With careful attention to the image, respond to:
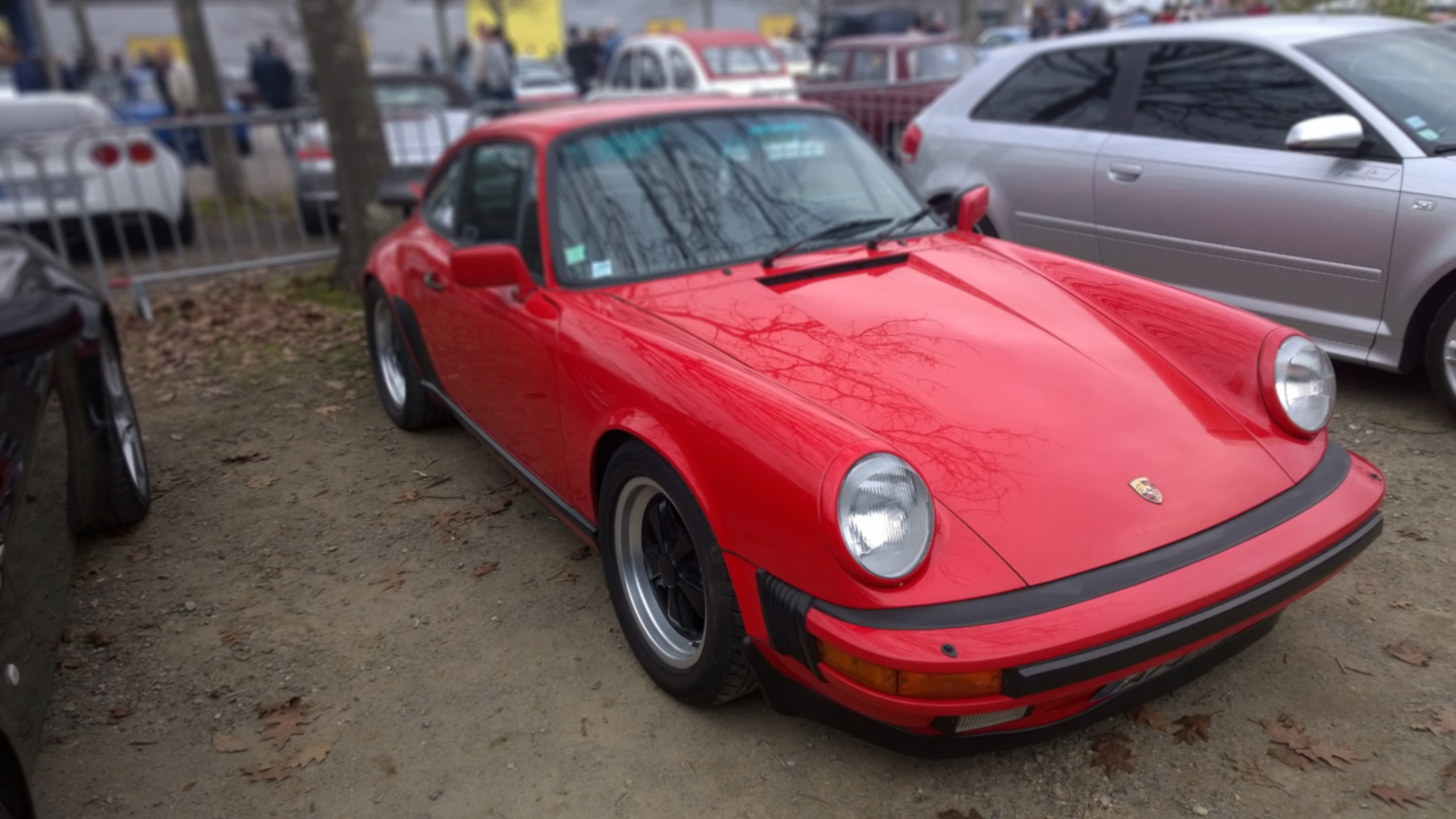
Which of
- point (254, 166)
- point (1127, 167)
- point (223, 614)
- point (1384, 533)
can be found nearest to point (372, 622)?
point (223, 614)

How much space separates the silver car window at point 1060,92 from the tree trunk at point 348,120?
14.0ft

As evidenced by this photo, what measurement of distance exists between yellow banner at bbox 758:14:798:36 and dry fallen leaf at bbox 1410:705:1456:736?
44102mm

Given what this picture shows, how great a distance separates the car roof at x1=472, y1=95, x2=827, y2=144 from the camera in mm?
3586

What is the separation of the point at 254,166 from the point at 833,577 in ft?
60.0

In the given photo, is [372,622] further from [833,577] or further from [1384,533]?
[1384,533]

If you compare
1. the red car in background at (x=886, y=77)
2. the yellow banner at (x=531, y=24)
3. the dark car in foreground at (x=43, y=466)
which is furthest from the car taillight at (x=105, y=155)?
the yellow banner at (x=531, y=24)

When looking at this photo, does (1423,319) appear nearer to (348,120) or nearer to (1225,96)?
(1225,96)

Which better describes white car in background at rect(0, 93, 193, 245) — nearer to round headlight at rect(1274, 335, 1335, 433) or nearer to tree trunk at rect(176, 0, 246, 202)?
tree trunk at rect(176, 0, 246, 202)

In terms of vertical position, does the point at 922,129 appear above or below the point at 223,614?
above

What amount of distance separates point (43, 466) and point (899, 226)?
2.67 meters

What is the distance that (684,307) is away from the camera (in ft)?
9.68

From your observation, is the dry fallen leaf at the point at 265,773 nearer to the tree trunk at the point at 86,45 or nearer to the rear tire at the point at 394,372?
the rear tire at the point at 394,372

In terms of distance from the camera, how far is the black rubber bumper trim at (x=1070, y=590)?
2016 millimetres

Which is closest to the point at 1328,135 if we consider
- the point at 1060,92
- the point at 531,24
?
the point at 1060,92
